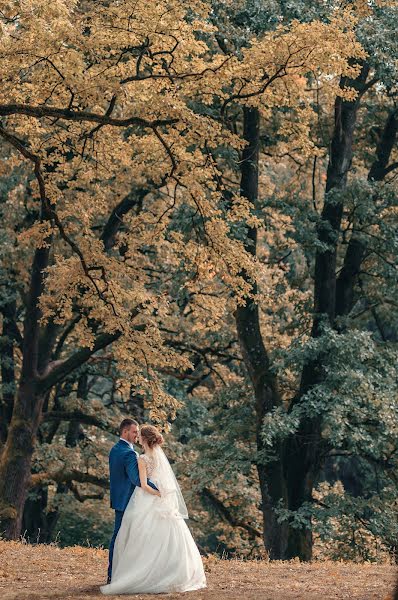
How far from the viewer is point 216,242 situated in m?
14.7

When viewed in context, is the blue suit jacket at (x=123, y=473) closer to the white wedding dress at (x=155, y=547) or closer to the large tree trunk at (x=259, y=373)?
the white wedding dress at (x=155, y=547)

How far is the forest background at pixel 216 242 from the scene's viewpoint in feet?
42.5

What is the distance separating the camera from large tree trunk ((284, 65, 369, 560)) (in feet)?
62.8

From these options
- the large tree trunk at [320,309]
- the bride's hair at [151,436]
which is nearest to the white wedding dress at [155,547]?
the bride's hair at [151,436]

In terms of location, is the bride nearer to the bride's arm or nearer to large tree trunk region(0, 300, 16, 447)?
the bride's arm

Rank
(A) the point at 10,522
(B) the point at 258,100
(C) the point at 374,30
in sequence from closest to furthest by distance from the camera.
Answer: (B) the point at 258,100 < (C) the point at 374,30 < (A) the point at 10,522

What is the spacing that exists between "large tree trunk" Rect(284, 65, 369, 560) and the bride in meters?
8.66

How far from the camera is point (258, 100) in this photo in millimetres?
13367

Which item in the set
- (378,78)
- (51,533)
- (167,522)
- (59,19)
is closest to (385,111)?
(378,78)

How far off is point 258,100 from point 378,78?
514 centimetres

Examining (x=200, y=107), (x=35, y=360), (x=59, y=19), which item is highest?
(x=200, y=107)

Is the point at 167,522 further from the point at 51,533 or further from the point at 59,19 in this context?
the point at 51,533

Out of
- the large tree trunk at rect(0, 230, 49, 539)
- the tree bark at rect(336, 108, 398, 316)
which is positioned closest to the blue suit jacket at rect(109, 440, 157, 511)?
the large tree trunk at rect(0, 230, 49, 539)

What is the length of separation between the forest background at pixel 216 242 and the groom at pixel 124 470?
3.64 meters
